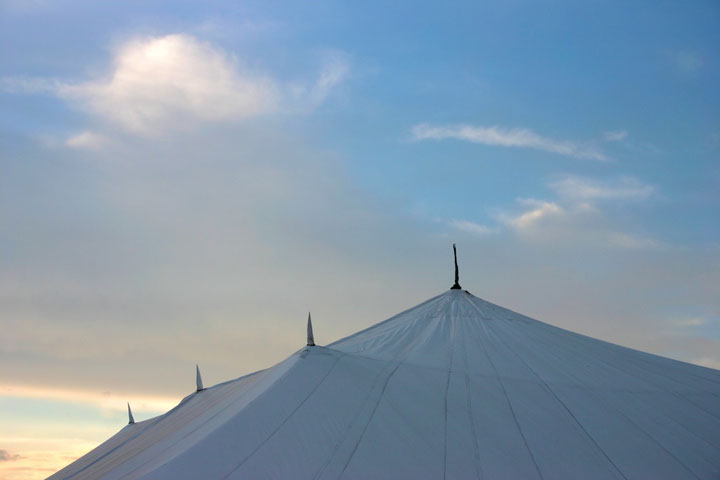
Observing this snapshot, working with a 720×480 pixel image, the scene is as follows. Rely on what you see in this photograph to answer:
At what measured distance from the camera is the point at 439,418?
8789 millimetres

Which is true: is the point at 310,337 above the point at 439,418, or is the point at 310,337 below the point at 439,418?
above

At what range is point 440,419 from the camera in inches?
345

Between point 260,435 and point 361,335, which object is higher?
point 361,335

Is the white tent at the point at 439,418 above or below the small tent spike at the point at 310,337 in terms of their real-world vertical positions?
below

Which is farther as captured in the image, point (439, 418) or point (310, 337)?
point (310, 337)

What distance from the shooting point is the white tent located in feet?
25.9

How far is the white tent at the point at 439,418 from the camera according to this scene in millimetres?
7891

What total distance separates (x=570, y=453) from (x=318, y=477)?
2.71 metres

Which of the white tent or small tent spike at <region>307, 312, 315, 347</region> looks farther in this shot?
small tent spike at <region>307, 312, 315, 347</region>

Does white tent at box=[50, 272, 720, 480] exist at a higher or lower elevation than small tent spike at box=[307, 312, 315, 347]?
lower

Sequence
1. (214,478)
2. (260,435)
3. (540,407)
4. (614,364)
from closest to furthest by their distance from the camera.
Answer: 1. (214,478)
2. (260,435)
3. (540,407)
4. (614,364)

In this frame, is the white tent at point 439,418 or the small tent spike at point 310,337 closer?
the white tent at point 439,418

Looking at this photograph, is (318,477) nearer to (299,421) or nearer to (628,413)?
(299,421)

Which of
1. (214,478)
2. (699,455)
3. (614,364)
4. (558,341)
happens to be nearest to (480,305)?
(558,341)
